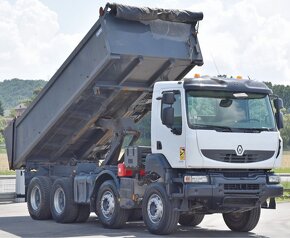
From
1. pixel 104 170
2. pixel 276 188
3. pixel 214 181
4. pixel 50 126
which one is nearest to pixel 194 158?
pixel 214 181

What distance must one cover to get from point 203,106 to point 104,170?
2966 mm

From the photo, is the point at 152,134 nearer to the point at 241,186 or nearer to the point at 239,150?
the point at 239,150

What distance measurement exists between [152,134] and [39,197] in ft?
14.8

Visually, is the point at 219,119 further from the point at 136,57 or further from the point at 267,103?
the point at 136,57

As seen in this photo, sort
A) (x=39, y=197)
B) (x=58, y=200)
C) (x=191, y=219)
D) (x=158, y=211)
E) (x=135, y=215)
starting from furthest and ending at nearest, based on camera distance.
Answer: (x=39, y=197), (x=58, y=200), (x=191, y=219), (x=135, y=215), (x=158, y=211)

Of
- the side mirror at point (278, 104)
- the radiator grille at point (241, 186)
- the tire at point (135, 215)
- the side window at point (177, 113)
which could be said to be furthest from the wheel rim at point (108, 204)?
the side mirror at point (278, 104)

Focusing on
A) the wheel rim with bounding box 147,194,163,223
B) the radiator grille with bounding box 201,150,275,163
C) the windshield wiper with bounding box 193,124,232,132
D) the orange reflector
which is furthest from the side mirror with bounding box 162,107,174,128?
the orange reflector

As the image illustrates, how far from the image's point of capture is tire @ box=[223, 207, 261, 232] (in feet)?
48.3

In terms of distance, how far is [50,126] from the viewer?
639 inches

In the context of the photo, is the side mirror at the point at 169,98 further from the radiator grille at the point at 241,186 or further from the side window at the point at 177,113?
the radiator grille at the point at 241,186

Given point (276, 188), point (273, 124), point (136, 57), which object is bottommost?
point (276, 188)

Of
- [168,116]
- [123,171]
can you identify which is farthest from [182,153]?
[123,171]

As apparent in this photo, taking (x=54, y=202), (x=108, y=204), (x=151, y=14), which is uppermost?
(x=151, y=14)

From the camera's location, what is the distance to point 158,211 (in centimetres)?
1374
